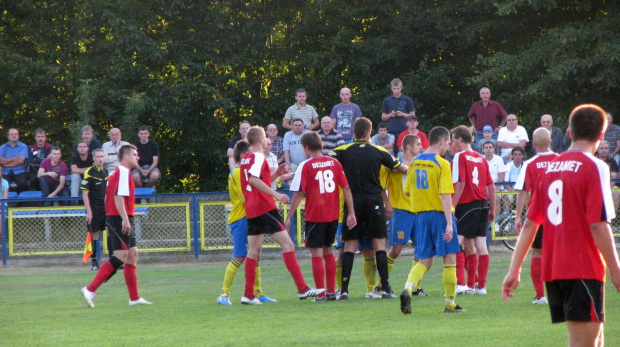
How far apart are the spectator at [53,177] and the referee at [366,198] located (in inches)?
405

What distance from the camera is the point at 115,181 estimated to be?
1059cm

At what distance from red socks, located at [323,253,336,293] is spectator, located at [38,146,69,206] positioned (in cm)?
1021

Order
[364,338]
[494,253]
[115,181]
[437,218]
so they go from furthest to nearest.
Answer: [494,253], [115,181], [437,218], [364,338]

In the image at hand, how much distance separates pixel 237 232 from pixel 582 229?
21.3 ft

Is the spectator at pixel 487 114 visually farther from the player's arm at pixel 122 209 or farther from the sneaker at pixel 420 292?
the player's arm at pixel 122 209

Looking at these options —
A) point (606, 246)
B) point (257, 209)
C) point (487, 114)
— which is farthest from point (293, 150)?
point (606, 246)

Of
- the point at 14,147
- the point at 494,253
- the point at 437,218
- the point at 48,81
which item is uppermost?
the point at 48,81

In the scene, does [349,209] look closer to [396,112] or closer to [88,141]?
[396,112]

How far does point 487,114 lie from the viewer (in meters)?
19.9

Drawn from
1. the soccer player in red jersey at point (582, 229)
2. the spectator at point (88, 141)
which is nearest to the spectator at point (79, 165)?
the spectator at point (88, 141)

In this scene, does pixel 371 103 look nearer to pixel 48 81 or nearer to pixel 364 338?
pixel 48 81

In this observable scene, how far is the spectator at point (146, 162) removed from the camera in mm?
20203

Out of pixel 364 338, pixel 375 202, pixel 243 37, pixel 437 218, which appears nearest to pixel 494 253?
pixel 375 202

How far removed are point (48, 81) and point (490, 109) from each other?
1301 centimetres
